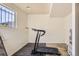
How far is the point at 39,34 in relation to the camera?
5.75 meters

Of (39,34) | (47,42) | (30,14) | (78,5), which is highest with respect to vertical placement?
(30,14)

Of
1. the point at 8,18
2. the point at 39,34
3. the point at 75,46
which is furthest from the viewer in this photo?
the point at 39,34

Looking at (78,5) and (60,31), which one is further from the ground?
(78,5)

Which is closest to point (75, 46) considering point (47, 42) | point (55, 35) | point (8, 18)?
point (8, 18)

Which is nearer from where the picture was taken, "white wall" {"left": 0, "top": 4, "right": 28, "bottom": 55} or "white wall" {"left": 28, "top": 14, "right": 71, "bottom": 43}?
"white wall" {"left": 0, "top": 4, "right": 28, "bottom": 55}

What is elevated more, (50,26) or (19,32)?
(50,26)

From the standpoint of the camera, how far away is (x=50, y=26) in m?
6.58

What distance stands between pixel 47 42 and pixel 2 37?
297 cm

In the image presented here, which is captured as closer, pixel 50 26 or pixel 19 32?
pixel 19 32

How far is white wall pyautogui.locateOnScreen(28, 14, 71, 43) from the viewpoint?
20.5ft

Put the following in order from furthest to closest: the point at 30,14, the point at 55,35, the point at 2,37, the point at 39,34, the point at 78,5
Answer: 1. the point at 55,35
2. the point at 30,14
3. the point at 39,34
4. the point at 2,37
5. the point at 78,5

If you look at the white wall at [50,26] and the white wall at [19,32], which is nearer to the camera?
the white wall at [19,32]

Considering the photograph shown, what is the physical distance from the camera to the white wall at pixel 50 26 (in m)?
6.26

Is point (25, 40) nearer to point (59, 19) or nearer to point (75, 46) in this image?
point (59, 19)
